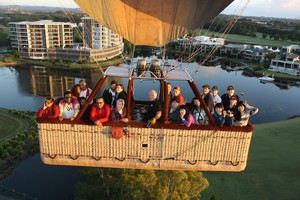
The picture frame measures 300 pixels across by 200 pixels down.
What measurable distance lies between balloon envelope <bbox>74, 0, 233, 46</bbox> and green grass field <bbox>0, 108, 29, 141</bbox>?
58.1ft

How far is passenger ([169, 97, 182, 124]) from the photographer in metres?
4.43

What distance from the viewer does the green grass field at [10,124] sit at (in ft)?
67.5

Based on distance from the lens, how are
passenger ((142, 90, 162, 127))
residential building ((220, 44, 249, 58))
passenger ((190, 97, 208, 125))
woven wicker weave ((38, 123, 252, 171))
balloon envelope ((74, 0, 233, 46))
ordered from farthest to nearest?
residential building ((220, 44, 249, 58)) → balloon envelope ((74, 0, 233, 46)) → passenger ((190, 97, 208, 125)) → woven wicker weave ((38, 123, 252, 171)) → passenger ((142, 90, 162, 127))

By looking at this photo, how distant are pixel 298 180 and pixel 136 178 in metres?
8.82

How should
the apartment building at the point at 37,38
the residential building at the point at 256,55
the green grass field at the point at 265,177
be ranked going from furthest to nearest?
the residential building at the point at 256,55 < the apartment building at the point at 37,38 < the green grass field at the point at 265,177

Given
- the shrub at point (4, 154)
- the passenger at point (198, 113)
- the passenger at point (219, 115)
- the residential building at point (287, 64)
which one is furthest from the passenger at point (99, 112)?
the residential building at point (287, 64)

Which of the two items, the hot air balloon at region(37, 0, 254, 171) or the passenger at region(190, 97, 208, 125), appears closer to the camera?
the hot air balloon at region(37, 0, 254, 171)

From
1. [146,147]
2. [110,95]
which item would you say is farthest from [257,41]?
[146,147]

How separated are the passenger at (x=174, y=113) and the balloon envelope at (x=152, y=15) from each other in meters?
2.14

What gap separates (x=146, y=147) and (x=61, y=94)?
105ft

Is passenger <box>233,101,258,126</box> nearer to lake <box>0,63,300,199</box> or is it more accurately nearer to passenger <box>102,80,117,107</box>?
passenger <box>102,80,117,107</box>

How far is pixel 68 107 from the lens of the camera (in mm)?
4598

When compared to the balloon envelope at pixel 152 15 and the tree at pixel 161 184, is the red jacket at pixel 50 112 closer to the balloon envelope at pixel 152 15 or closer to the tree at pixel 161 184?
the balloon envelope at pixel 152 15

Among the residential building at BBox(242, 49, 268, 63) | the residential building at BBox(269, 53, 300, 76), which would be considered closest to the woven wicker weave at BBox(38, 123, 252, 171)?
the residential building at BBox(269, 53, 300, 76)
